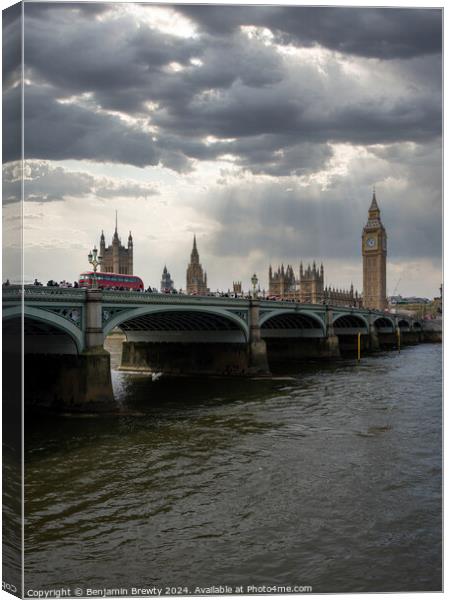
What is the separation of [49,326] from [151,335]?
61.5 ft

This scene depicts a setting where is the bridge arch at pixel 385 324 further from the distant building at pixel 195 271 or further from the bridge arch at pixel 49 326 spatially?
the bridge arch at pixel 49 326

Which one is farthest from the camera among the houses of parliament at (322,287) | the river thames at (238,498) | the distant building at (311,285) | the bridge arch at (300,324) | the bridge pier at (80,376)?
the distant building at (311,285)

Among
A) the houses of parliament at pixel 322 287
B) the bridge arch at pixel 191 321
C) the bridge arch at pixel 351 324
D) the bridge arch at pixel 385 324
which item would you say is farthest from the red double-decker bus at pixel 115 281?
the houses of parliament at pixel 322 287

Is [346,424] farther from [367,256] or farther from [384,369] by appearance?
[367,256]

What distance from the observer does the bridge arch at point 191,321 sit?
111 feet

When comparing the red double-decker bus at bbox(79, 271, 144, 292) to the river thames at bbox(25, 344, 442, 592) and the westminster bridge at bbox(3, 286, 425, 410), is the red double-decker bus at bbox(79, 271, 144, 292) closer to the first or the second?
the westminster bridge at bbox(3, 286, 425, 410)

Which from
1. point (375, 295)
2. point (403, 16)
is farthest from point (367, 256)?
point (403, 16)

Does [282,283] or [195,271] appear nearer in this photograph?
[195,271]

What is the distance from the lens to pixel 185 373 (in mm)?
40156

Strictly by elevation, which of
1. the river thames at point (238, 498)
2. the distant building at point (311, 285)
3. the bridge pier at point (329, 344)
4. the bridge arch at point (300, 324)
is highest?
the distant building at point (311, 285)

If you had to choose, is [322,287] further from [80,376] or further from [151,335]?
[80,376]

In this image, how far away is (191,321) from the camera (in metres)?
39.1

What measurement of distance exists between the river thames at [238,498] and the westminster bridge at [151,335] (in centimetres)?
224

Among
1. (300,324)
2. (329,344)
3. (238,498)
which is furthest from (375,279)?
(238,498)
